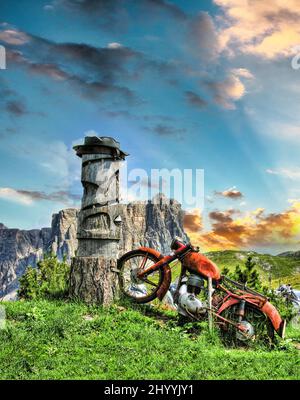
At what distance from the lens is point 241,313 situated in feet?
34.2

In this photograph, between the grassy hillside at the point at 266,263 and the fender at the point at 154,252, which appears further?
the grassy hillside at the point at 266,263

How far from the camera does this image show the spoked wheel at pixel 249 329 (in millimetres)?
10305

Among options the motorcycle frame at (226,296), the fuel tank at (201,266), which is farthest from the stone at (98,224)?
the fuel tank at (201,266)

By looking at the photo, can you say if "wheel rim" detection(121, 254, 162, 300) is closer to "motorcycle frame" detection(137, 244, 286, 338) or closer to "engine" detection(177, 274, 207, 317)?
"motorcycle frame" detection(137, 244, 286, 338)

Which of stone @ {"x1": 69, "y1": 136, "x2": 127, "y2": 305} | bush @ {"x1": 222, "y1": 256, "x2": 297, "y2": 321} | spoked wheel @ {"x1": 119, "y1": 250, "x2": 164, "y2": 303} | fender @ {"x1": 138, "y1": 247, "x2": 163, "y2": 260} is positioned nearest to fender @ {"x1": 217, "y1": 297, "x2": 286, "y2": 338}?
spoked wheel @ {"x1": 119, "y1": 250, "x2": 164, "y2": 303}

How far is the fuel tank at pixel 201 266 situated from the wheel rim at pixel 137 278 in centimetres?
93

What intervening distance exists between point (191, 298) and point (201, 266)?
814 millimetres

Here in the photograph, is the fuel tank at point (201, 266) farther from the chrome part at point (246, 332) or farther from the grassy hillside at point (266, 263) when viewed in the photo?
the grassy hillside at point (266, 263)

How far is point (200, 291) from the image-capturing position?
11328 mm

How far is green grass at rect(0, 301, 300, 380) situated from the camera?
773cm

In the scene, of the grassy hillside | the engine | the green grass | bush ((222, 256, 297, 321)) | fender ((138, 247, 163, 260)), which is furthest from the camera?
the grassy hillside

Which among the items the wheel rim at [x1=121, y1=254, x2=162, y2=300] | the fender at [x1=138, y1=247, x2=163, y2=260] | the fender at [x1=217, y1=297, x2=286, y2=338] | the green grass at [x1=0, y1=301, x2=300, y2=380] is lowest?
the green grass at [x1=0, y1=301, x2=300, y2=380]

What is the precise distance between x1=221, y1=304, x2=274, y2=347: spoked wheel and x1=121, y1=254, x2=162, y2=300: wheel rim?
2105 mm
